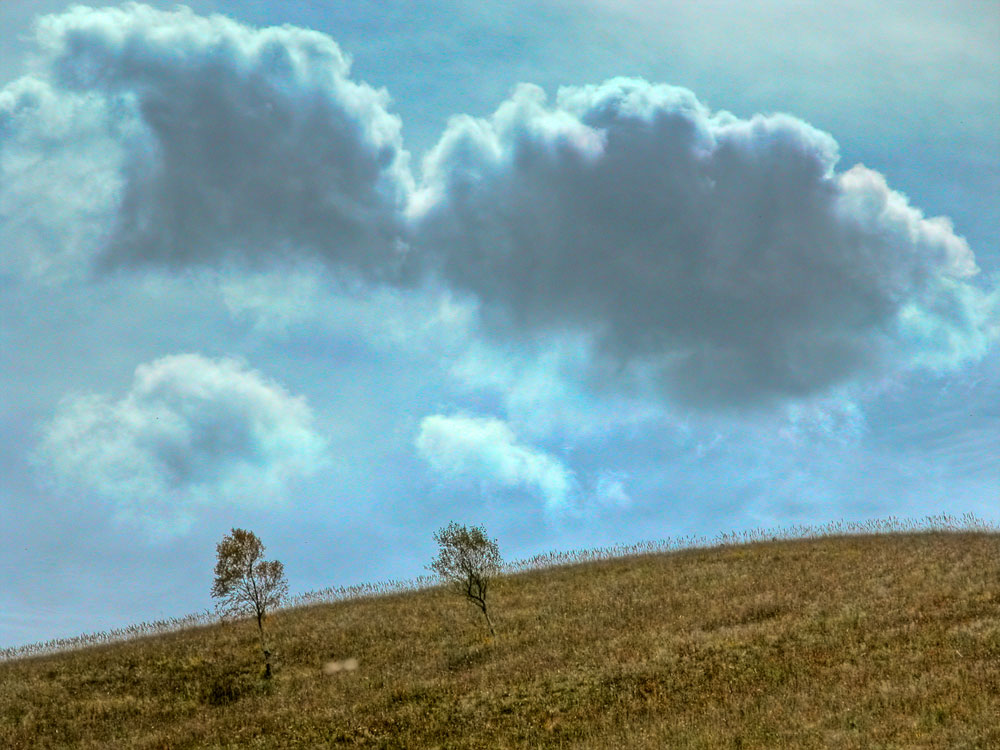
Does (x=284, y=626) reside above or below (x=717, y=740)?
above

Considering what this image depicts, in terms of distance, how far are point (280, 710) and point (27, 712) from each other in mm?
13193

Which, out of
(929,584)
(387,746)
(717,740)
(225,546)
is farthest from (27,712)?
(929,584)

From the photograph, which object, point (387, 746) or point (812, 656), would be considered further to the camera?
point (812, 656)

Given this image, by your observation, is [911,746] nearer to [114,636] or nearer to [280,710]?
[280,710]

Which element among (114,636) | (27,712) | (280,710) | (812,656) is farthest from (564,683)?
(114,636)

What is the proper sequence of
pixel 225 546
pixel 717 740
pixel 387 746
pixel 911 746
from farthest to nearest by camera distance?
1. pixel 225 546
2. pixel 387 746
3. pixel 717 740
4. pixel 911 746

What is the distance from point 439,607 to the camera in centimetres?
4897

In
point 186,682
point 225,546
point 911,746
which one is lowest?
point 911,746

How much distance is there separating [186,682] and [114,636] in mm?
15197

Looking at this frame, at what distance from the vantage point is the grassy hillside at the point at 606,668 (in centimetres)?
2505

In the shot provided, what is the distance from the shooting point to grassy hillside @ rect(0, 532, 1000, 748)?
25047 mm

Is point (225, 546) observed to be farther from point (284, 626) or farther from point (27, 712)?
point (27, 712)

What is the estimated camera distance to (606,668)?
3212cm

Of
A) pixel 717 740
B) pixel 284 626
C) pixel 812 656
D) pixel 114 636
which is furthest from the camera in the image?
pixel 114 636
